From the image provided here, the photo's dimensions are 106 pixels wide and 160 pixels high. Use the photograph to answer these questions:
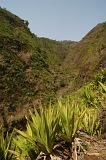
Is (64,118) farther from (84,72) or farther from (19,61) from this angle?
(19,61)

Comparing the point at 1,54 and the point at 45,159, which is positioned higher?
the point at 1,54

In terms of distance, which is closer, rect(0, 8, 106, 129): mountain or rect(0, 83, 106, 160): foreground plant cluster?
rect(0, 83, 106, 160): foreground plant cluster

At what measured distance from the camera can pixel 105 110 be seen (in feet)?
19.0

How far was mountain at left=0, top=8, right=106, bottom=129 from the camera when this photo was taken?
4293cm

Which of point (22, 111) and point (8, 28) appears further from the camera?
point (8, 28)

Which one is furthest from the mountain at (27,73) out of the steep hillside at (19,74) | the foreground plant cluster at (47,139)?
the foreground plant cluster at (47,139)

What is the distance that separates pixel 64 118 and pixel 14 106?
3866 cm

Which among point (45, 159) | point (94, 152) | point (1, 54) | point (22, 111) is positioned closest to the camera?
point (45, 159)

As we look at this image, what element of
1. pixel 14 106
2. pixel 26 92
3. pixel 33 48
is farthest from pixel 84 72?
pixel 33 48

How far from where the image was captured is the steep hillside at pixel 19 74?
43500mm

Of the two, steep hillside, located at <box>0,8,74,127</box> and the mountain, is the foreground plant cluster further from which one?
steep hillside, located at <box>0,8,74,127</box>

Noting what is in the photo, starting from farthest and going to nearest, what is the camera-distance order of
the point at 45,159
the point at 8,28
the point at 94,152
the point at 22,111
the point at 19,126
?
the point at 8,28, the point at 22,111, the point at 19,126, the point at 94,152, the point at 45,159

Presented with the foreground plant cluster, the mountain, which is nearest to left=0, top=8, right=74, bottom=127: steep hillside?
the mountain

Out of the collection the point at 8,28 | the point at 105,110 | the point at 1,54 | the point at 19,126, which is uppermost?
the point at 8,28
